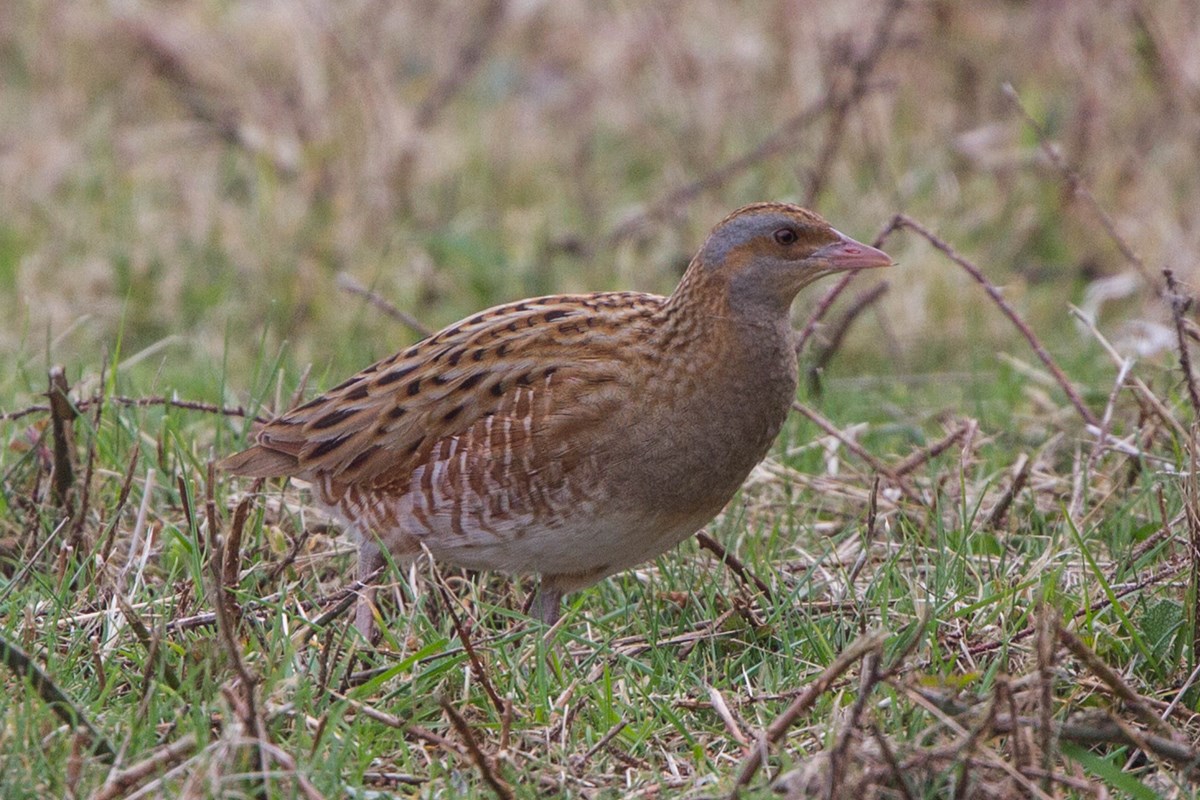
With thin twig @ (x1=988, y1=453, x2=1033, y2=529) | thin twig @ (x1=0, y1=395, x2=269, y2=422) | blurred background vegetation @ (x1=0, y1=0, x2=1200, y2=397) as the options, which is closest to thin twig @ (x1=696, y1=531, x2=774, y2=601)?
thin twig @ (x1=988, y1=453, x2=1033, y2=529)

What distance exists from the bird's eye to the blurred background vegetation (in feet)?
9.78

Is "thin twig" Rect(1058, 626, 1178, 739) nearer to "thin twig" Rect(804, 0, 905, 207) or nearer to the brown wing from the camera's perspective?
the brown wing

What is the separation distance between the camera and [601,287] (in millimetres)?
8602

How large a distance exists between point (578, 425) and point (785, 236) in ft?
2.53

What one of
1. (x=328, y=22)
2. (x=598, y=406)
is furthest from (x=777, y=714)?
(x=328, y=22)

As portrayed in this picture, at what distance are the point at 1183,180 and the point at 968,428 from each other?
14.5ft

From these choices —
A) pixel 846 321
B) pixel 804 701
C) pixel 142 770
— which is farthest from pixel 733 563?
pixel 846 321

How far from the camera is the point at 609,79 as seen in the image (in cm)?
1058

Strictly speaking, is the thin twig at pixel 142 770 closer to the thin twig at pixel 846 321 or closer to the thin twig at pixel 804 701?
the thin twig at pixel 804 701

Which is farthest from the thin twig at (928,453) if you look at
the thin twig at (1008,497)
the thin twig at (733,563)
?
the thin twig at (733,563)

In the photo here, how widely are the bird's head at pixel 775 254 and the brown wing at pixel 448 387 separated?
285 millimetres

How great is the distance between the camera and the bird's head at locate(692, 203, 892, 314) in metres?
4.73

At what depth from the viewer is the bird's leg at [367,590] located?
4.44 m

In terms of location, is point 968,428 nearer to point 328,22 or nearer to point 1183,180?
point 1183,180
